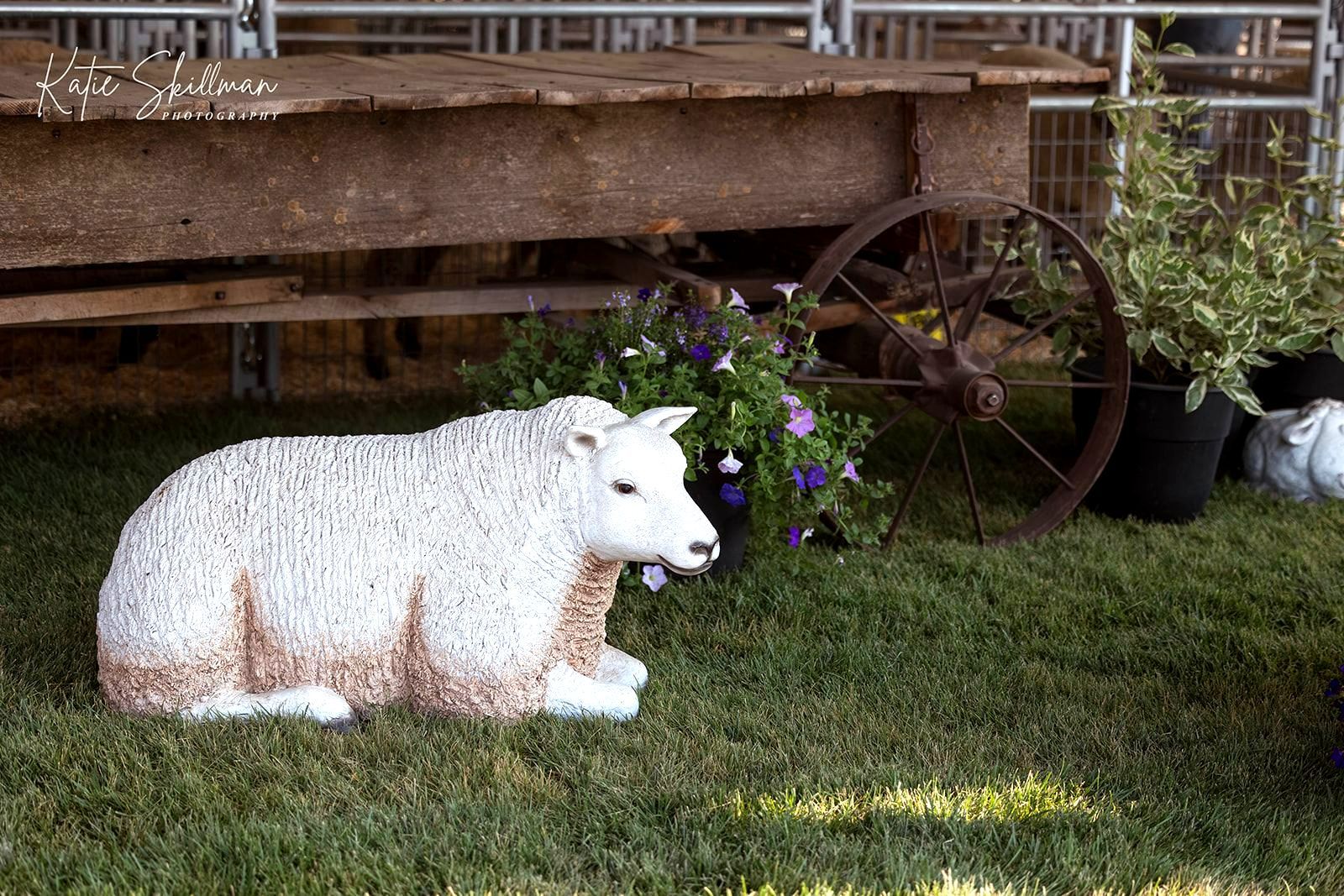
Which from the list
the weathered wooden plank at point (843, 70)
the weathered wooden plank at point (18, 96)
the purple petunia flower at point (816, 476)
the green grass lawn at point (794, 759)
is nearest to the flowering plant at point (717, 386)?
the purple petunia flower at point (816, 476)

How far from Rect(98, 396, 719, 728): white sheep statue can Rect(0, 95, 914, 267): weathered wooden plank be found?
28.8 inches

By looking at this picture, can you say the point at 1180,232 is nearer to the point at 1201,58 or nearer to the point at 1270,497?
the point at 1270,497

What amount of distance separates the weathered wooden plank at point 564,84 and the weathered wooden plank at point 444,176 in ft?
0.30

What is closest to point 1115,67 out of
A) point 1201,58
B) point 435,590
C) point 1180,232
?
point 1201,58

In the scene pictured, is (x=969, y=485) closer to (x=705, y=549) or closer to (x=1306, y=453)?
(x=1306, y=453)

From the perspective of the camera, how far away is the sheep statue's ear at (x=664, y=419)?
268 cm

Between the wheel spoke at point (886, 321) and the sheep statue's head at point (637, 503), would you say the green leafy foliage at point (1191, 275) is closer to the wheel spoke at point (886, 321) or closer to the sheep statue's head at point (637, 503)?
the wheel spoke at point (886, 321)

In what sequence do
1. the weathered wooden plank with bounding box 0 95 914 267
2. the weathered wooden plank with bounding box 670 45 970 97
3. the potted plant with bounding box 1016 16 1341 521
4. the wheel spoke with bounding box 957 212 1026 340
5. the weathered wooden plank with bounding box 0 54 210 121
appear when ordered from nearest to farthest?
1. the weathered wooden plank with bounding box 0 54 210 121
2. the weathered wooden plank with bounding box 0 95 914 267
3. the weathered wooden plank with bounding box 670 45 970 97
4. the wheel spoke with bounding box 957 212 1026 340
5. the potted plant with bounding box 1016 16 1341 521

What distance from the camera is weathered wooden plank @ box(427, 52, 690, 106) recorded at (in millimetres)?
3232

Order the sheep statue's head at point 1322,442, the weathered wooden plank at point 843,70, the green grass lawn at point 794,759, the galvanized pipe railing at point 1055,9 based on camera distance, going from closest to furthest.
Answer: the green grass lawn at point 794,759 → the weathered wooden plank at point 843,70 → the sheep statue's head at point 1322,442 → the galvanized pipe railing at point 1055,9

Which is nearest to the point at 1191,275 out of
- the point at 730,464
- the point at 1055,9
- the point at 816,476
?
the point at 1055,9

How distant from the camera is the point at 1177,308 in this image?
404cm

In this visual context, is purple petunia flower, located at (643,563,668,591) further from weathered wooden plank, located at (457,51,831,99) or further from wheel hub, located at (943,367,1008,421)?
weathered wooden plank, located at (457,51,831,99)

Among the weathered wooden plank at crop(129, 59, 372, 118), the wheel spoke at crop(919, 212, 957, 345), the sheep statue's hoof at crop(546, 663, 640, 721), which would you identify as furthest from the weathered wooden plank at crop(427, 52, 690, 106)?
the sheep statue's hoof at crop(546, 663, 640, 721)
